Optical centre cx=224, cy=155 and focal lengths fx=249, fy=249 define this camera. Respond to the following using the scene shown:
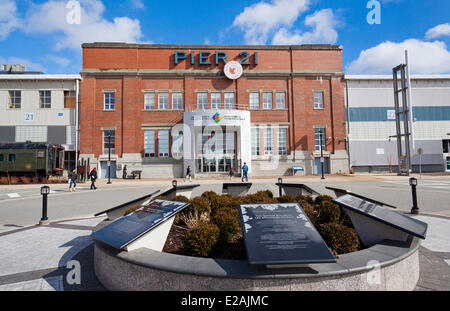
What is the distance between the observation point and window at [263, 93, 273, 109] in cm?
3328

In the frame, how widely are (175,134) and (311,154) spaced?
17.8m

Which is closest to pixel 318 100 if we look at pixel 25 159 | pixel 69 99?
pixel 69 99

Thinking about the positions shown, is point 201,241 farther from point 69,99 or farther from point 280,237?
point 69,99

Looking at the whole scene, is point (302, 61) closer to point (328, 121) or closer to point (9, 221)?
point (328, 121)

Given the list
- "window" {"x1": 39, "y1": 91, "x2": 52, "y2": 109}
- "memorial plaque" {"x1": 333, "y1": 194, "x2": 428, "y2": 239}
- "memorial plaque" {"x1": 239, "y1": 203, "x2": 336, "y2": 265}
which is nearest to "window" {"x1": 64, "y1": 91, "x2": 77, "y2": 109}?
"window" {"x1": 39, "y1": 91, "x2": 52, "y2": 109}

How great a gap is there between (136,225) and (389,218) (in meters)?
3.98

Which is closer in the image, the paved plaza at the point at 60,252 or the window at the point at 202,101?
the paved plaza at the point at 60,252

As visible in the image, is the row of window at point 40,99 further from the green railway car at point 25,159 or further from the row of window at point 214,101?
the green railway car at point 25,159

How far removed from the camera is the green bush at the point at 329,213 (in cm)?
530

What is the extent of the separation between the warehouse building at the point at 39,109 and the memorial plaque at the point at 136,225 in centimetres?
3364

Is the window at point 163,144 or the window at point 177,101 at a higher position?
the window at point 177,101

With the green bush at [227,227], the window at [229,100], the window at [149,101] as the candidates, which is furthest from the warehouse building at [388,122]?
the green bush at [227,227]

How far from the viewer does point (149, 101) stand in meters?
32.4

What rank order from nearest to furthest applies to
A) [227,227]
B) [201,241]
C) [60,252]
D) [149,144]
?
[201,241]
[227,227]
[60,252]
[149,144]
